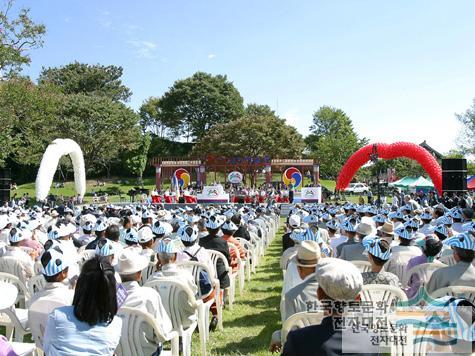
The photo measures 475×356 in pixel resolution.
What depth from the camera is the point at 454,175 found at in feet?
60.8

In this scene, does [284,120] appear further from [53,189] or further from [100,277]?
[100,277]

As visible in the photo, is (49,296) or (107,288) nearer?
(107,288)

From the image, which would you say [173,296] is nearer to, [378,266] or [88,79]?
[378,266]

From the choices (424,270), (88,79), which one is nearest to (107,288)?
(424,270)

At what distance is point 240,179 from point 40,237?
2583cm

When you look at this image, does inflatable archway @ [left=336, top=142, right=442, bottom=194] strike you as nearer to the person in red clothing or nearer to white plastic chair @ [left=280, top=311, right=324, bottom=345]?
the person in red clothing

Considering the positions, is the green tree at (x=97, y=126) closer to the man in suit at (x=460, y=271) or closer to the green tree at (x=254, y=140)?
the green tree at (x=254, y=140)

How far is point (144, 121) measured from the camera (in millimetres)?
63438

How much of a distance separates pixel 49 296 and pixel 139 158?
4711cm

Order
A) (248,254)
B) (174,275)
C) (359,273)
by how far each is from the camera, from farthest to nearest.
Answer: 1. (248,254)
2. (174,275)
3. (359,273)

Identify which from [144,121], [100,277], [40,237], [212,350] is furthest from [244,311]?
[144,121]

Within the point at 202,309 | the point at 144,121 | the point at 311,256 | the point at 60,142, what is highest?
the point at 144,121

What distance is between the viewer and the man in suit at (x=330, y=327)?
6.56 ft

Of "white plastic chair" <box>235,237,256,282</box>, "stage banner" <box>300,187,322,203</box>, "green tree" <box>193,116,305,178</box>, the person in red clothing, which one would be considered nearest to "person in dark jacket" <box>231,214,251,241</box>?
"white plastic chair" <box>235,237,256,282</box>
